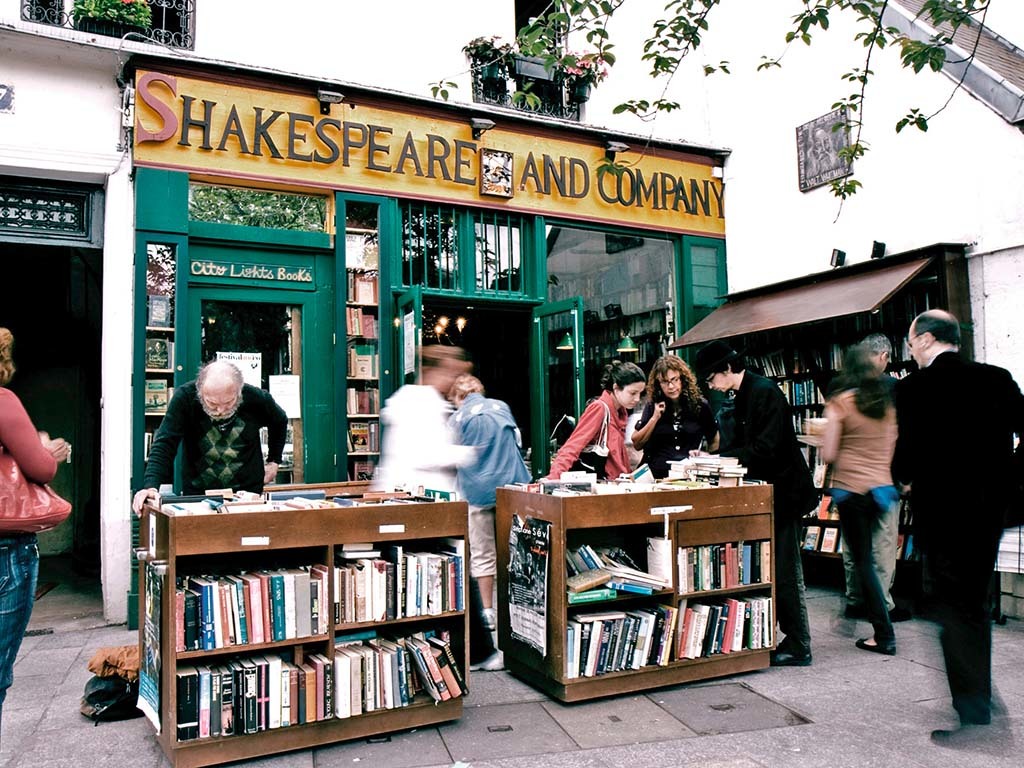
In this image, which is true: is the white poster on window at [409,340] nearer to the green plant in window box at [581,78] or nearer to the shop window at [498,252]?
the shop window at [498,252]

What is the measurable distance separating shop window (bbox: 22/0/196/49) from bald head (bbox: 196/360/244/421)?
3.78 m

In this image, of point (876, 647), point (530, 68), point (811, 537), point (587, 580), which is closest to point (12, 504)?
point (587, 580)

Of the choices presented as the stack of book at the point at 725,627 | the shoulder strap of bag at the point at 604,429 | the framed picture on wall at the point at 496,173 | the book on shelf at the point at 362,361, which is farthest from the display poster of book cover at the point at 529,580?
the framed picture on wall at the point at 496,173

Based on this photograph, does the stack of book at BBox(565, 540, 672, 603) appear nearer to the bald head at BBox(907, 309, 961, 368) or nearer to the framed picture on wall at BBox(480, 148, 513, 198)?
the bald head at BBox(907, 309, 961, 368)

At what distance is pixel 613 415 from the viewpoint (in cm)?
561

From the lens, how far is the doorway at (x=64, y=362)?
930 centimetres

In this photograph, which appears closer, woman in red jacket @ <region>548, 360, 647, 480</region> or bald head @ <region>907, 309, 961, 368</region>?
bald head @ <region>907, 309, 961, 368</region>

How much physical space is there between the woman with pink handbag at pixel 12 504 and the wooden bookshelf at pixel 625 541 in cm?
233

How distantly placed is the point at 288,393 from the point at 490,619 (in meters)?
2.69

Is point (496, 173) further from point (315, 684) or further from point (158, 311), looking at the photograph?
point (315, 684)

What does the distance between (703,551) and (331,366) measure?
12.8 ft

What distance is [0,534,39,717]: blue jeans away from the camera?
9.82ft

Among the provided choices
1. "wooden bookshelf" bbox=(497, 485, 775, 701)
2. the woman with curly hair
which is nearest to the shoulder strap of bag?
the woman with curly hair

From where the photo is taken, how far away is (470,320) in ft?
34.4
